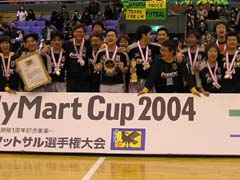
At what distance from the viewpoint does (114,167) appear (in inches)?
Result: 223

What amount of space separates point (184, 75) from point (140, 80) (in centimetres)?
77

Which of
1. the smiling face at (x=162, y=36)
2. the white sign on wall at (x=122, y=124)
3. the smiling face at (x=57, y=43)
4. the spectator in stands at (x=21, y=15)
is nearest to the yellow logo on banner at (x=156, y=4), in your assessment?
the spectator in stands at (x=21, y=15)

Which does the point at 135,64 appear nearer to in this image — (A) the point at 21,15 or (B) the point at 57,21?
(B) the point at 57,21

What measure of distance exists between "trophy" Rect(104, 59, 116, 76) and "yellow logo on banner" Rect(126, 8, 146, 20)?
1382 cm

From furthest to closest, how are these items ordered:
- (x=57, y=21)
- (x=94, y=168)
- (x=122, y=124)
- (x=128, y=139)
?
(x=57, y=21)
(x=122, y=124)
(x=128, y=139)
(x=94, y=168)

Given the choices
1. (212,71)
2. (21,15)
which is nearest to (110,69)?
(212,71)

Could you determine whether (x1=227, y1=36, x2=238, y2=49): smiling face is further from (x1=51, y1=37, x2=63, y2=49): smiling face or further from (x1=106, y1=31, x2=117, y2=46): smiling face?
(x1=51, y1=37, x2=63, y2=49): smiling face

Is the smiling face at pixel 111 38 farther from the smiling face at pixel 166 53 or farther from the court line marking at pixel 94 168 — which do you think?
the court line marking at pixel 94 168

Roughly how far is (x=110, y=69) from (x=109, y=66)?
6cm

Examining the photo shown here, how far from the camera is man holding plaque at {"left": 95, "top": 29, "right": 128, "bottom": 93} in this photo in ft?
22.6

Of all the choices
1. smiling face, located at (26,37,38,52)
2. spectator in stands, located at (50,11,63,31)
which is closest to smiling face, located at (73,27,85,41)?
smiling face, located at (26,37,38,52)

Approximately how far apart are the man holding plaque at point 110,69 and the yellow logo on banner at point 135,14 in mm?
13606

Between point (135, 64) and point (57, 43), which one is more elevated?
point (57, 43)

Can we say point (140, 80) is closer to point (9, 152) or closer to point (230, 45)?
point (230, 45)
